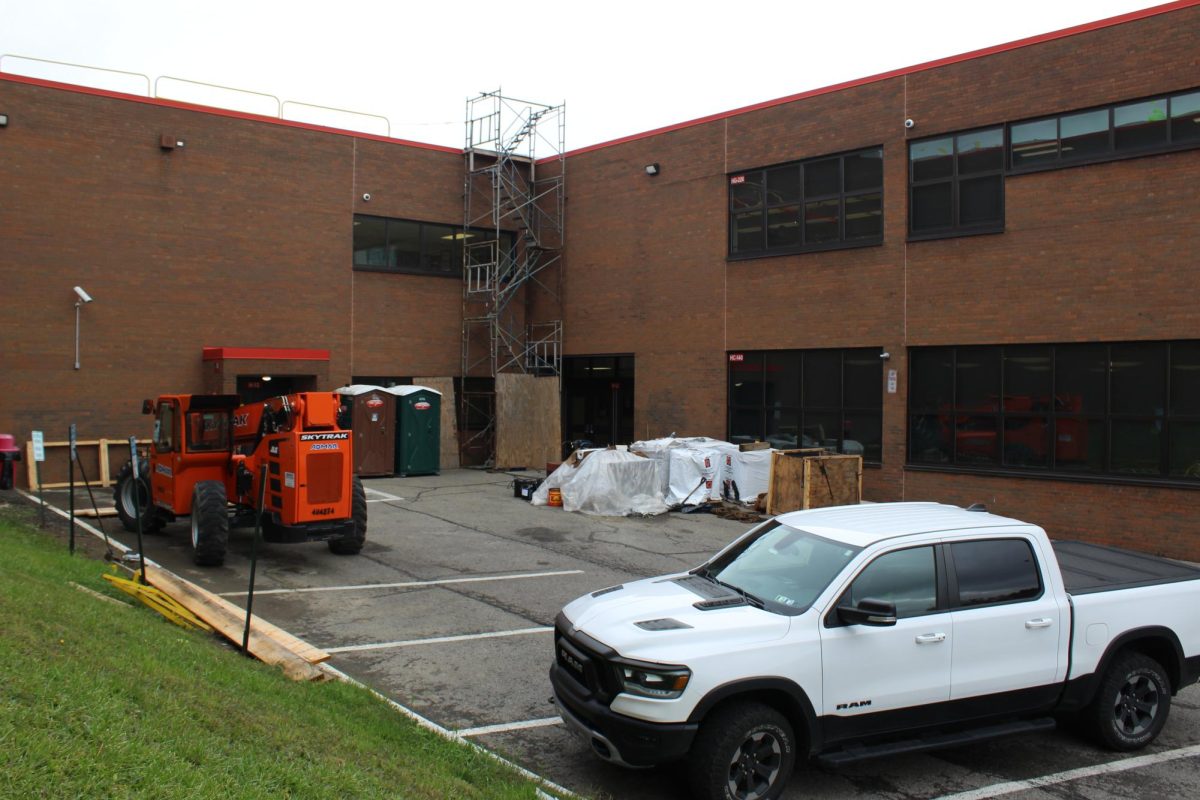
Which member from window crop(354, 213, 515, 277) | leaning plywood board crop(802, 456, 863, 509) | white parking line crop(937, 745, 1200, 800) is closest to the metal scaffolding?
window crop(354, 213, 515, 277)

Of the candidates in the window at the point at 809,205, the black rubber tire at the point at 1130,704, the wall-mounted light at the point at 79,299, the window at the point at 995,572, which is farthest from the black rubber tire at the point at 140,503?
the window at the point at 809,205

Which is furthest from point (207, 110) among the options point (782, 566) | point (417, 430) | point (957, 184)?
point (782, 566)

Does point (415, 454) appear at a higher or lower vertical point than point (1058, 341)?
lower

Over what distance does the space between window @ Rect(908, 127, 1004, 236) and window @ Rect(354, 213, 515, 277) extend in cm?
1252

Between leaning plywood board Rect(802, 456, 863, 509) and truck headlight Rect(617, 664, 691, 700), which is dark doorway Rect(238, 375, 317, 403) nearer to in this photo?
leaning plywood board Rect(802, 456, 863, 509)

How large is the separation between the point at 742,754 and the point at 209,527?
907cm

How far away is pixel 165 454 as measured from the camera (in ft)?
47.0

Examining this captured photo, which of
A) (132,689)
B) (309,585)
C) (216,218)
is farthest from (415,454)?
(132,689)

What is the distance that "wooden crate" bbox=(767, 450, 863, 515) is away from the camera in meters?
17.8

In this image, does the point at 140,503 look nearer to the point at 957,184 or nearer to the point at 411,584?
the point at 411,584

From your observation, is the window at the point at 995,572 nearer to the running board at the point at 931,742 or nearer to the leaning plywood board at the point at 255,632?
the running board at the point at 931,742

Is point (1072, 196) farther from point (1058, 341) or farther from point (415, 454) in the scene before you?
point (415, 454)

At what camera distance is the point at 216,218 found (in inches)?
891

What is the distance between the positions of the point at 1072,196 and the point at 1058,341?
2.55m
